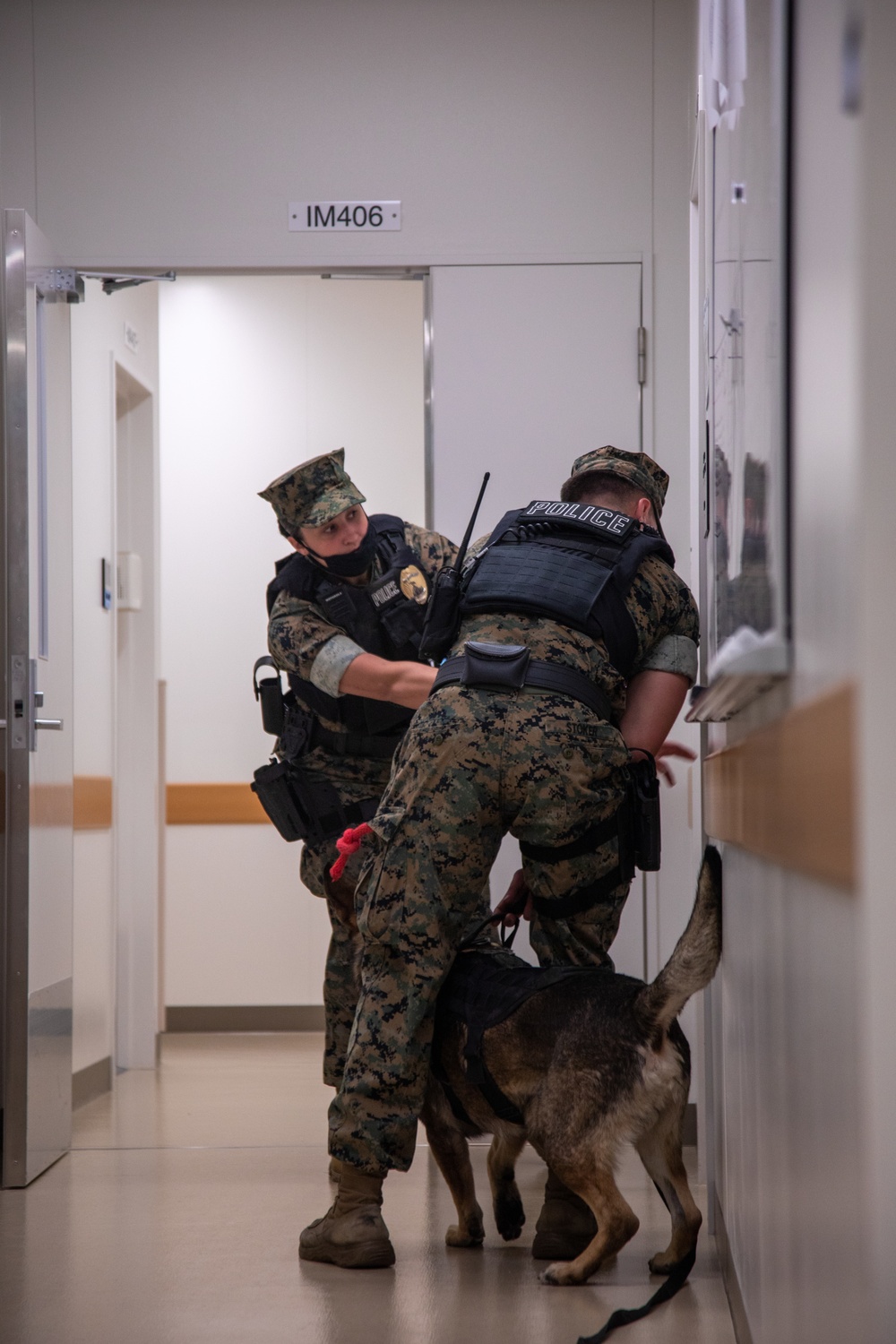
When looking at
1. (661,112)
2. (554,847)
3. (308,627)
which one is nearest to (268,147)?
(661,112)

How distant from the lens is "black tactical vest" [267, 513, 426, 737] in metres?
3.71

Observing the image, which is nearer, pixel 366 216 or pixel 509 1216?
pixel 509 1216

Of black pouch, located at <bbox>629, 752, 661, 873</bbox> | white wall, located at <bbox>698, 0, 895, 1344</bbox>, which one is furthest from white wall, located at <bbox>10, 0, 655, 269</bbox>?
white wall, located at <bbox>698, 0, 895, 1344</bbox>

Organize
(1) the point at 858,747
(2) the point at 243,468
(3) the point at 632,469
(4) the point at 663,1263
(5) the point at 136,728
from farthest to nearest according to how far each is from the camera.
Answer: (2) the point at 243,468 → (5) the point at 136,728 → (3) the point at 632,469 → (4) the point at 663,1263 → (1) the point at 858,747

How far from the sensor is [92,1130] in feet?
13.5

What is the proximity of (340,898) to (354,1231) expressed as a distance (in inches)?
33.4

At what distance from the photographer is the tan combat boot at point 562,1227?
2766 mm

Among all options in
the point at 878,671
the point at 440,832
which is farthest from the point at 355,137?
the point at 878,671

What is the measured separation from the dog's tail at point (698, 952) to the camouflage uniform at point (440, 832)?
37 centimetres

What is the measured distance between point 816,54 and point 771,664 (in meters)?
0.59

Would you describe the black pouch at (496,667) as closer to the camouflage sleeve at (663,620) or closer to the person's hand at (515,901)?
the camouflage sleeve at (663,620)

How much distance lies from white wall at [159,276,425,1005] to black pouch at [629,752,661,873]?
347 cm

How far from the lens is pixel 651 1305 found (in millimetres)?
2369

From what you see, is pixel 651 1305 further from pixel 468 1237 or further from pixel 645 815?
pixel 645 815
